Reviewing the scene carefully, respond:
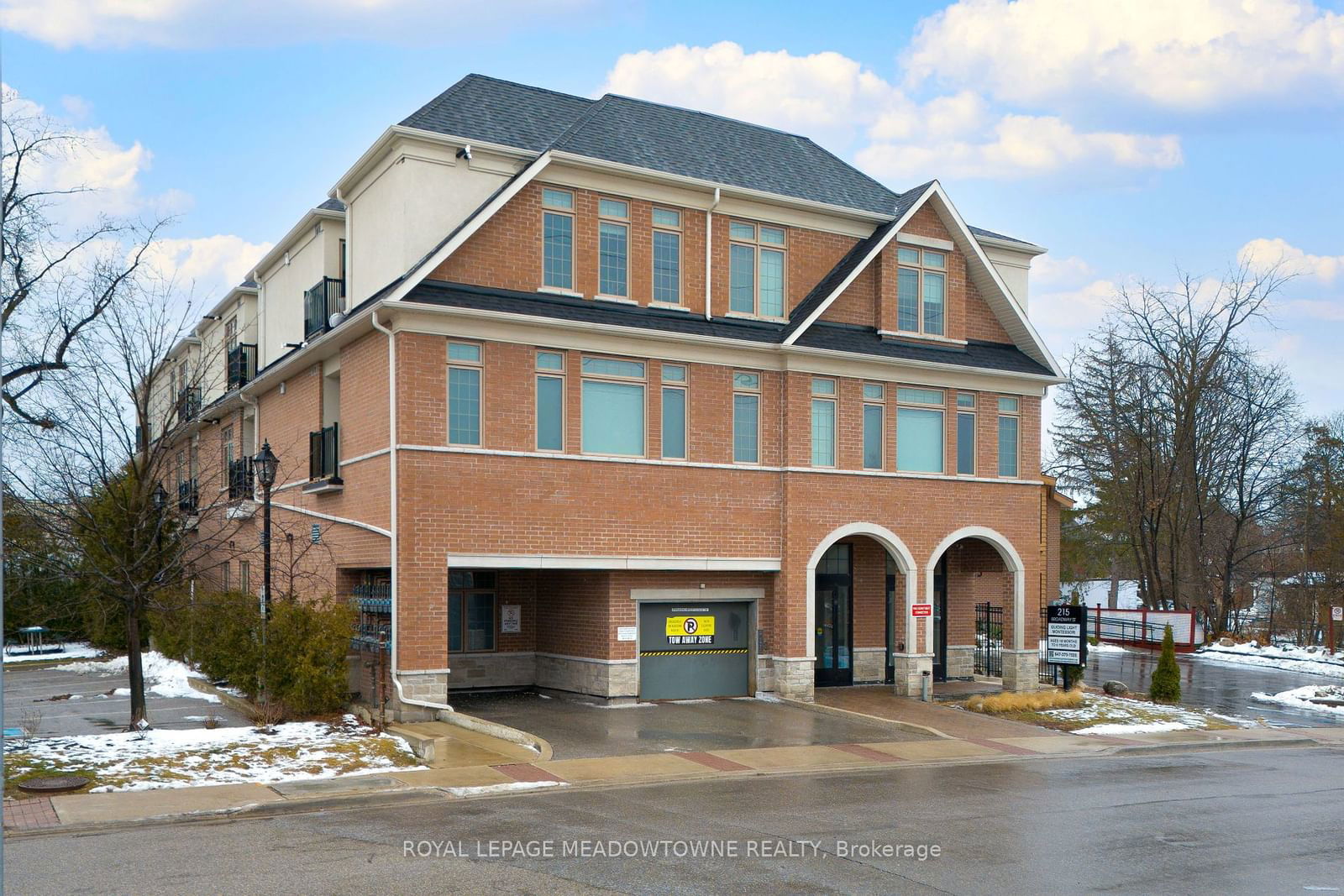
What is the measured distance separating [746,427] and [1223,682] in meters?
18.7

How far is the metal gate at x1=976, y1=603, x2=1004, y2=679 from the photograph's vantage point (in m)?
29.3

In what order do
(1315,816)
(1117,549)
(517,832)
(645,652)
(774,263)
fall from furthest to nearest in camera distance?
(1117,549)
(774,263)
(645,652)
(1315,816)
(517,832)

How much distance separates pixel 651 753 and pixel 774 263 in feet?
37.4

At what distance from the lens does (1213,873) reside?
1097 centimetres

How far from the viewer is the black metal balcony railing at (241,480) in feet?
92.7

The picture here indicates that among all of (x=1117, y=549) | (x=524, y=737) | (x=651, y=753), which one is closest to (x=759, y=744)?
(x=651, y=753)

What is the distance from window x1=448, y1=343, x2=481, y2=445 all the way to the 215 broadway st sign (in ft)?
45.5

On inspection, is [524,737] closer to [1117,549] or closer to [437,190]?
[437,190]

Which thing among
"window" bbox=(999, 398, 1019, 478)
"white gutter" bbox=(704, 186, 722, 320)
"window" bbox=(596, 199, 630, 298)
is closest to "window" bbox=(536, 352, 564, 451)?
"window" bbox=(596, 199, 630, 298)

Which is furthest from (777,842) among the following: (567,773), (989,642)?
(989,642)

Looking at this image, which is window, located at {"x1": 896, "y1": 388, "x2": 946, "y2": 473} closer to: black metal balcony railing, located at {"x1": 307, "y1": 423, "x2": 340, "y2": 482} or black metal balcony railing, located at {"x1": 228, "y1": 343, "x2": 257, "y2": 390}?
black metal balcony railing, located at {"x1": 307, "y1": 423, "x2": 340, "y2": 482}

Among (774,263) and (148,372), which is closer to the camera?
(148,372)

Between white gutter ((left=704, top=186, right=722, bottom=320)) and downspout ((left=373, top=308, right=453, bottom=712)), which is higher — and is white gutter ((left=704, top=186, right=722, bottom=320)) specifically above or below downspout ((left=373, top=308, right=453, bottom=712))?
above

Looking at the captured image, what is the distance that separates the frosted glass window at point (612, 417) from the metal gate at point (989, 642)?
10.9 meters
